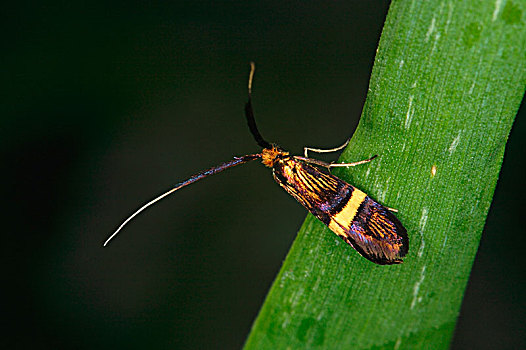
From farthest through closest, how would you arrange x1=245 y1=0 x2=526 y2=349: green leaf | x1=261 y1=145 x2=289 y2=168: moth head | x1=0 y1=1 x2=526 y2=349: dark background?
x1=0 y1=1 x2=526 y2=349: dark background < x1=261 y1=145 x2=289 y2=168: moth head < x1=245 y1=0 x2=526 y2=349: green leaf

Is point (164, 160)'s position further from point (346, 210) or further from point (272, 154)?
point (346, 210)

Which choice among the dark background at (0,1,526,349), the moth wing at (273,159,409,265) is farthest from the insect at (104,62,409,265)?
the dark background at (0,1,526,349)

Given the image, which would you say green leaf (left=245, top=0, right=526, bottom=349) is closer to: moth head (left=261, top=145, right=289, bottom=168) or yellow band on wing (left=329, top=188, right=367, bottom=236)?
yellow band on wing (left=329, top=188, right=367, bottom=236)

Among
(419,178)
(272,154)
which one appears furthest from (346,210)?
(272,154)

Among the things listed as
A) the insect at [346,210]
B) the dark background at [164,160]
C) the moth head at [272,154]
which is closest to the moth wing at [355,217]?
the insect at [346,210]

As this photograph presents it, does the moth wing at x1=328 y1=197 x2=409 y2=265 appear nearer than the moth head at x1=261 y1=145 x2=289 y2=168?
Yes

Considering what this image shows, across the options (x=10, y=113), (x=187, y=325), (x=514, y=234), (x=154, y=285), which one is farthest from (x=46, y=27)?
(x=514, y=234)
